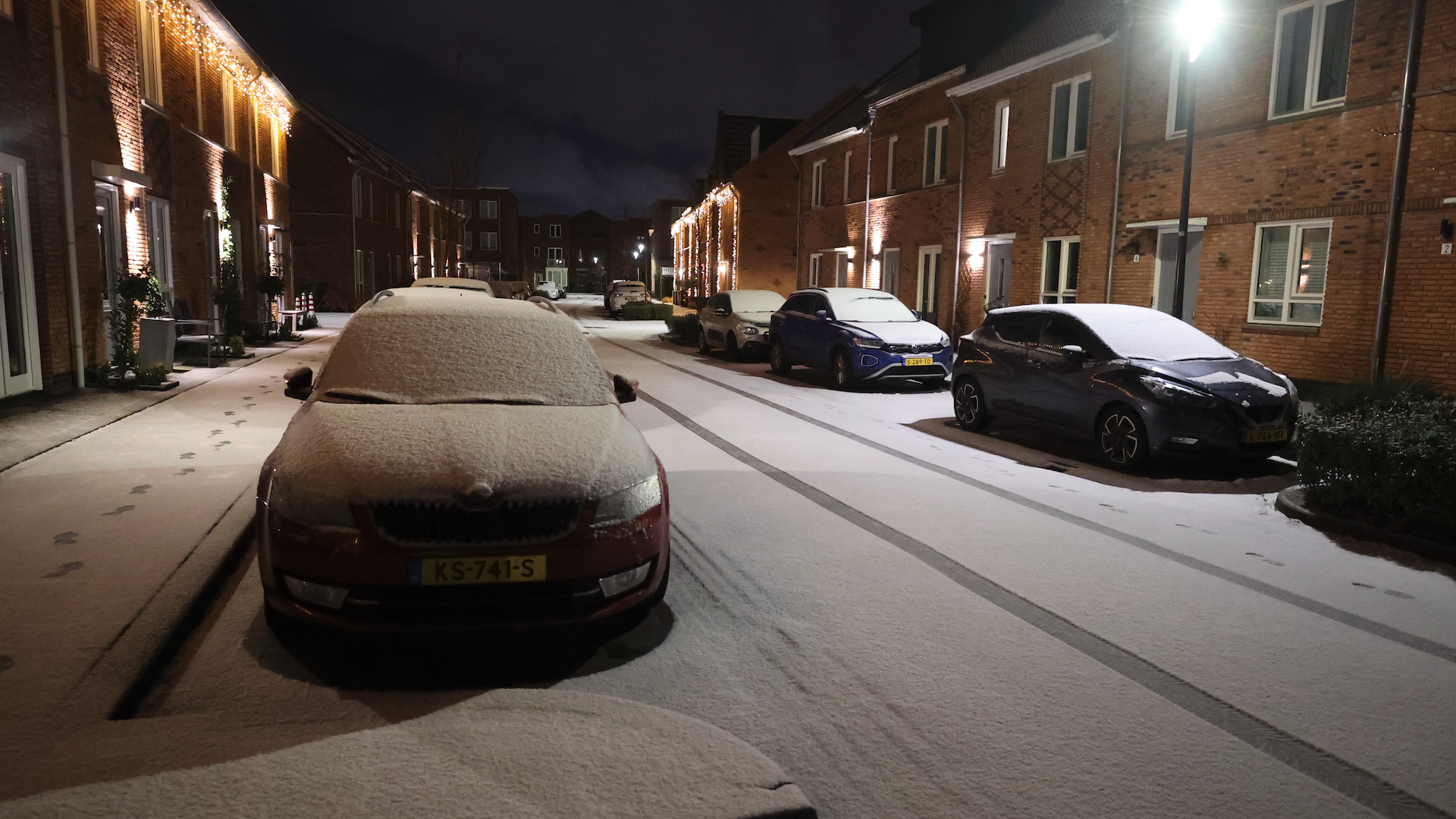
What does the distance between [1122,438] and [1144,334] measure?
51.7 inches

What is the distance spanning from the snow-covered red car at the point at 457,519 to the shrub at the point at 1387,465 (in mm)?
5201

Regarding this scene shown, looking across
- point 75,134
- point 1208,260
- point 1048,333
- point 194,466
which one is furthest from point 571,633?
point 1208,260

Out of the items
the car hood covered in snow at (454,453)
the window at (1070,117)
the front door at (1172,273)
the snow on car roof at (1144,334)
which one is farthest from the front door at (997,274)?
the car hood covered in snow at (454,453)

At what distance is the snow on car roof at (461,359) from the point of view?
16.0 feet

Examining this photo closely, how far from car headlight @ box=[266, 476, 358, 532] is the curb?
6.46 meters

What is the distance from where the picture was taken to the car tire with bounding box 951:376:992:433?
433 inches

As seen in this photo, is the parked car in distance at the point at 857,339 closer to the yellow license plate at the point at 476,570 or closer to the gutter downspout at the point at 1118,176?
the gutter downspout at the point at 1118,176

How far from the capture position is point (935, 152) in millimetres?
24969

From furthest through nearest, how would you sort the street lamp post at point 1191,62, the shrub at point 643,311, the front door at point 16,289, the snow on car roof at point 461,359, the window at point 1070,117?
the shrub at point 643,311
the window at point 1070,117
the street lamp post at point 1191,62
the front door at point 16,289
the snow on car roof at point 461,359

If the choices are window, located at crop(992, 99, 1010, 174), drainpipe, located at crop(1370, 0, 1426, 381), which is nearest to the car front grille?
drainpipe, located at crop(1370, 0, 1426, 381)

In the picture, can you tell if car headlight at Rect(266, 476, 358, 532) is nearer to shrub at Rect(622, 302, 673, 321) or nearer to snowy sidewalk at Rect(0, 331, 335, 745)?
snowy sidewalk at Rect(0, 331, 335, 745)

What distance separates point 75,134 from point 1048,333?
41.7 feet

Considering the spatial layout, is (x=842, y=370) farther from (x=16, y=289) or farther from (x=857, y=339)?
(x=16, y=289)

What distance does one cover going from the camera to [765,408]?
12.7 m
